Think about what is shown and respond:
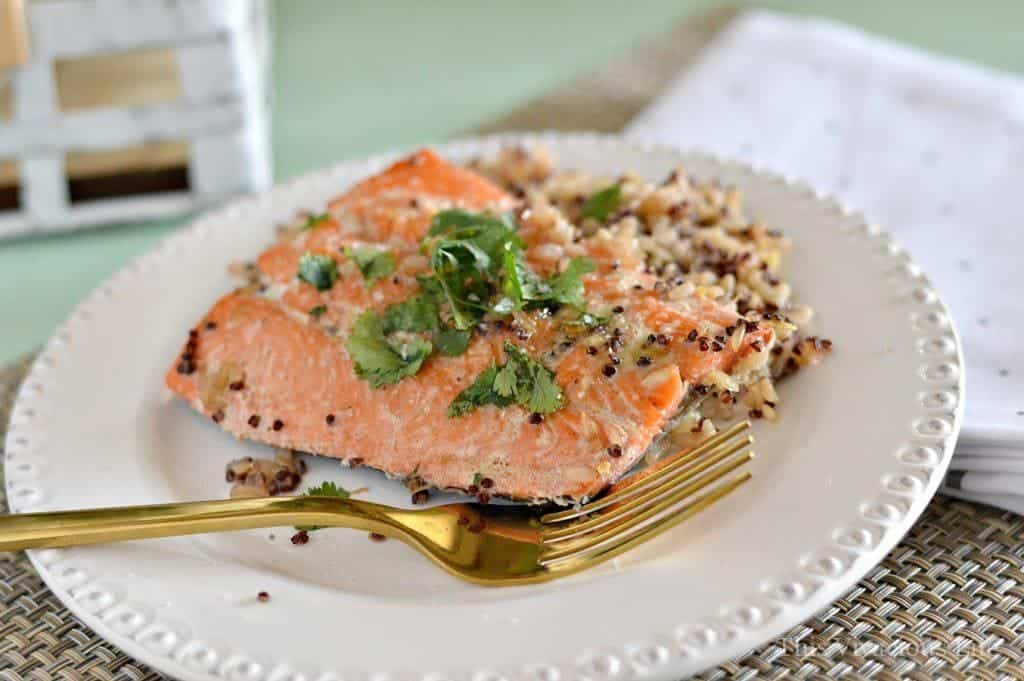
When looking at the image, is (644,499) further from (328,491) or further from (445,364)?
Answer: (328,491)

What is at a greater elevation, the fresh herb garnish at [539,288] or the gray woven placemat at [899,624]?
the fresh herb garnish at [539,288]

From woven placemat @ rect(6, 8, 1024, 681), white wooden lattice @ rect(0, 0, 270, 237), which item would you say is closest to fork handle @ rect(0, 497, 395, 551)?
woven placemat @ rect(6, 8, 1024, 681)

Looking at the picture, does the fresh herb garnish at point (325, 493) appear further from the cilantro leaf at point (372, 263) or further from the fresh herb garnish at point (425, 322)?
the cilantro leaf at point (372, 263)

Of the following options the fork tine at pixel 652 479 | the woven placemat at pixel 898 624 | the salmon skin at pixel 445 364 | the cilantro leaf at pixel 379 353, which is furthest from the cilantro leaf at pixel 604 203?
the woven placemat at pixel 898 624

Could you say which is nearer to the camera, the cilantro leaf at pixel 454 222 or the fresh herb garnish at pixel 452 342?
the fresh herb garnish at pixel 452 342

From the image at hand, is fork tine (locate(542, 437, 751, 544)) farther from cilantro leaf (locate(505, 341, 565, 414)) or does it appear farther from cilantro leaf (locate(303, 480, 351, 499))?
cilantro leaf (locate(303, 480, 351, 499))


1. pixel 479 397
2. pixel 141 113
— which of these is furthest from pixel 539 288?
pixel 141 113
